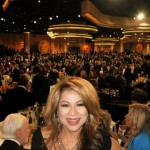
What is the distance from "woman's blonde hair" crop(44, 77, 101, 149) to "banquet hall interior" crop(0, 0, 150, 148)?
199 centimetres

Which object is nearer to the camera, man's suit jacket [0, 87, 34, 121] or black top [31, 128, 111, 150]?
black top [31, 128, 111, 150]

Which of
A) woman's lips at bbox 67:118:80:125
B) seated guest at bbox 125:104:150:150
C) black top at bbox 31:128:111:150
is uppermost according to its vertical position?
woman's lips at bbox 67:118:80:125

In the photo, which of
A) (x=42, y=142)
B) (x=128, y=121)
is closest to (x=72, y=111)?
(x=42, y=142)

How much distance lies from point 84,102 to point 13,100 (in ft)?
16.0

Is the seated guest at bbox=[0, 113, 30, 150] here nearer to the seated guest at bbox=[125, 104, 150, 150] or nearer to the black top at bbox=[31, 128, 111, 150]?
the seated guest at bbox=[125, 104, 150, 150]

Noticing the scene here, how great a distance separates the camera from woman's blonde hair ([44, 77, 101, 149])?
1588 mm

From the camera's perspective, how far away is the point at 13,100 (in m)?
6.30

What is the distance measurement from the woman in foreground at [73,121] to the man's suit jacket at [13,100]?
15.4 feet

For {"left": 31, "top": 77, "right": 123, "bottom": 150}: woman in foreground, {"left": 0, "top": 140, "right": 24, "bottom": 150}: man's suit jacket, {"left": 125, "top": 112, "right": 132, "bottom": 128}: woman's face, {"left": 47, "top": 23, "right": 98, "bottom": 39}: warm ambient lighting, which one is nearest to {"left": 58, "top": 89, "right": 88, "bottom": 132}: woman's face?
{"left": 31, "top": 77, "right": 123, "bottom": 150}: woman in foreground

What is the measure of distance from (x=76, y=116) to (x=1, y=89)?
6.07 m

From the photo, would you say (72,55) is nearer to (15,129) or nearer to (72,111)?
(15,129)

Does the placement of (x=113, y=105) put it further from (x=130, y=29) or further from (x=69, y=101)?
(x=130, y=29)

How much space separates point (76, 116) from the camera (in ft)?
5.11

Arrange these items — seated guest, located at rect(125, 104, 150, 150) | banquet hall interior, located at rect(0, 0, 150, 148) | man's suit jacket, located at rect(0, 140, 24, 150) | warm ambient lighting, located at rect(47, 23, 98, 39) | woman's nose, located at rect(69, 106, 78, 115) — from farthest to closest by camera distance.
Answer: warm ambient lighting, located at rect(47, 23, 98, 39) → banquet hall interior, located at rect(0, 0, 150, 148) → man's suit jacket, located at rect(0, 140, 24, 150) → seated guest, located at rect(125, 104, 150, 150) → woman's nose, located at rect(69, 106, 78, 115)
